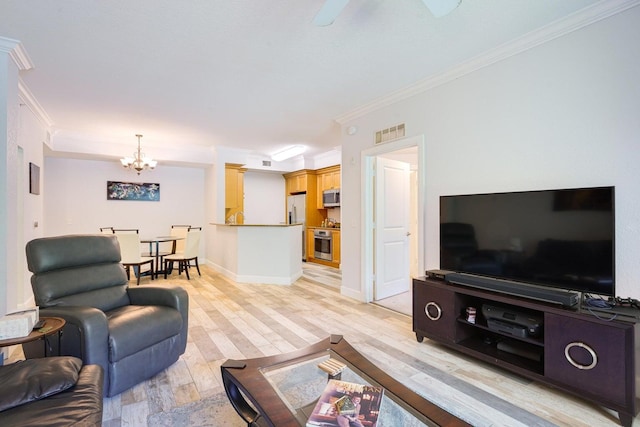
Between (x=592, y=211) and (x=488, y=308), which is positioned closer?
(x=592, y=211)

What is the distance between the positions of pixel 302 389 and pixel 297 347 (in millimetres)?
1404

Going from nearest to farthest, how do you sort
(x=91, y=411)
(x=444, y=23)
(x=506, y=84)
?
(x=91, y=411) < (x=444, y=23) < (x=506, y=84)

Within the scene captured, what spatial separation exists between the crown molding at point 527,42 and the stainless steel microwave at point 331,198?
3.47 m

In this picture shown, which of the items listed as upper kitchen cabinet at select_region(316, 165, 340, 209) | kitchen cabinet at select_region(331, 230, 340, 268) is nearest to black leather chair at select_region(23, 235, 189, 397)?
kitchen cabinet at select_region(331, 230, 340, 268)

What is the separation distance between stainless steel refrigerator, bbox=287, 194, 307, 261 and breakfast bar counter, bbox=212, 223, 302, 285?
2.25 meters

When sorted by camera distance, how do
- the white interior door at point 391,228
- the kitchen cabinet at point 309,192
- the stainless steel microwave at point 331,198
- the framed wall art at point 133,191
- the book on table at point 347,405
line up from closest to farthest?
the book on table at point 347,405, the white interior door at point 391,228, the framed wall art at point 133,191, the stainless steel microwave at point 331,198, the kitchen cabinet at point 309,192

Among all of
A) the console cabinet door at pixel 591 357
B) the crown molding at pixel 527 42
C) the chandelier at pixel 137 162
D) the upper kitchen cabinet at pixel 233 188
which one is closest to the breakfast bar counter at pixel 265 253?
the upper kitchen cabinet at pixel 233 188

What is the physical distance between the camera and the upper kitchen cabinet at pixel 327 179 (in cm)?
716

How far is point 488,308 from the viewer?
8.01ft

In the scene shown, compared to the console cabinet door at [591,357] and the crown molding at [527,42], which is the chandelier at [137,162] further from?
the console cabinet door at [591,357]

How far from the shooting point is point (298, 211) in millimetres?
8250

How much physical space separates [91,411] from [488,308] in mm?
2551

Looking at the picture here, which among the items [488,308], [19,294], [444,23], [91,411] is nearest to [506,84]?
[444,23]

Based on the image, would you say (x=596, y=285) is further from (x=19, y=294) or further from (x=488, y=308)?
(x=19, y=294)
